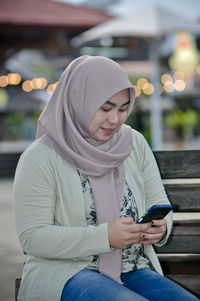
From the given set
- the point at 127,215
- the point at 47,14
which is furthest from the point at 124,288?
the point at 47,14

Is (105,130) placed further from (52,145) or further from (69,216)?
(69,216)

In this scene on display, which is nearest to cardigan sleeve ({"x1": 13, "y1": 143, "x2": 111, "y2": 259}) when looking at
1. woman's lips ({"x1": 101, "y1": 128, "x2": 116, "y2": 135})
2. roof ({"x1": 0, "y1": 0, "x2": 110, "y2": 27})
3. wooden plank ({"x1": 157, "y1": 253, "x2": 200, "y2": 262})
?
woman's lips ({"x1": 101, "y1": 128, "x2": 116, "y2": 135})

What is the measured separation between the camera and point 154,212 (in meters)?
2.07

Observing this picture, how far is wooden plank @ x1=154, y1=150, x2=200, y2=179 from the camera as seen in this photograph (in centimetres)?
281

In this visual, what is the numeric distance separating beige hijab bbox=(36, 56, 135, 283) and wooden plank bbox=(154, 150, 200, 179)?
1.88ft

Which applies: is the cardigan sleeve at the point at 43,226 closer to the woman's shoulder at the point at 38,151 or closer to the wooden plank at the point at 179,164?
the woman's shoulder at the point at 38,151

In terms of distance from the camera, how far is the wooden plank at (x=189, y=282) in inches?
109

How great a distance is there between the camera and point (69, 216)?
2.18 meters

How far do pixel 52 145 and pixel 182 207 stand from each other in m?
0.88

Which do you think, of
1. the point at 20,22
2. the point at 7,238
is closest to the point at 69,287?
the point at 7,238

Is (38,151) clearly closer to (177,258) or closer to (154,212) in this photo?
(154,212)

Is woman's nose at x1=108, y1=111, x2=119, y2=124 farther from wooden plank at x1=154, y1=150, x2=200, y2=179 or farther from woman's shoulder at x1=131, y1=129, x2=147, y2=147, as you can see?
wooden plank at x1=154, y1=150, x2=200, y2=179

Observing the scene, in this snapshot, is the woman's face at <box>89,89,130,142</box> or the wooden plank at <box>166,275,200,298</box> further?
the wooden plank at <box>166,275,200,298</box>

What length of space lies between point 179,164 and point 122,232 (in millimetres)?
854
